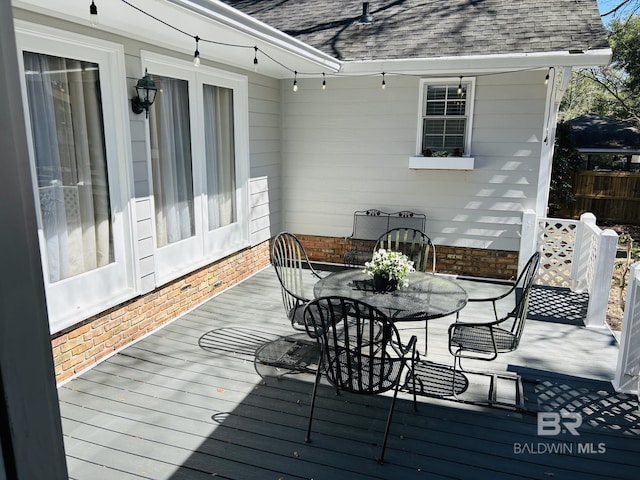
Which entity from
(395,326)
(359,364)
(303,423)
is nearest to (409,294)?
(395,326)

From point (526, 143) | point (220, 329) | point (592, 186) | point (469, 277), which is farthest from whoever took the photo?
point (592, 186)

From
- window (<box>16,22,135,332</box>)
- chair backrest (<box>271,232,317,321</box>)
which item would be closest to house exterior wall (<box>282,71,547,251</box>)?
chair backrest (<box>271,232,317,321</box>)

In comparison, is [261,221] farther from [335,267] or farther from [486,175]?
[486,175]

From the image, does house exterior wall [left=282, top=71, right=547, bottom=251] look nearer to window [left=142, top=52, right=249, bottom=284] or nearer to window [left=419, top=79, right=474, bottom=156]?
window [left=419, top=79, right=474, bottom=156]

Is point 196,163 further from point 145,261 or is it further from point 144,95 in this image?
point 145,261

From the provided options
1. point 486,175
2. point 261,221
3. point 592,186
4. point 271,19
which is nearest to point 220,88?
point 261,221

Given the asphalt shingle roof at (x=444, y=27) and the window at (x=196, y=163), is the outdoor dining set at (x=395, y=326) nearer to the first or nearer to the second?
the window at (x=196, y=163)

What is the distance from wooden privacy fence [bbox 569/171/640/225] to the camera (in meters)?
11.8

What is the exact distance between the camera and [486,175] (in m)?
6.05

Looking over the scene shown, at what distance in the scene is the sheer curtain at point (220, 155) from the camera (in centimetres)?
528

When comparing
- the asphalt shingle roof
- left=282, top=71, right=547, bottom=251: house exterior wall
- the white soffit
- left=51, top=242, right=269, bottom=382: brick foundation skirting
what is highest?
the asphalt shingle roof

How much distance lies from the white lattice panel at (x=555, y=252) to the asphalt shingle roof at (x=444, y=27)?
6.84 feet

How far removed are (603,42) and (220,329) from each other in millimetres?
5119

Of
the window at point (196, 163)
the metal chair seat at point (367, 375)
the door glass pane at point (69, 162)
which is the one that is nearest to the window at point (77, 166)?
the door glass pane at point (69, 162)
